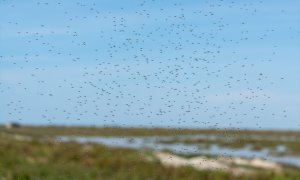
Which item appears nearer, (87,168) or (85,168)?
(85,168)

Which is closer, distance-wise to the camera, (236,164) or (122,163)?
(122,163)

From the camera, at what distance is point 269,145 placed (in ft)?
173

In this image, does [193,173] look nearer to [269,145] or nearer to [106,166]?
[106,166]

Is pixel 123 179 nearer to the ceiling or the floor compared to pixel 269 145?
nearer to the ceiling

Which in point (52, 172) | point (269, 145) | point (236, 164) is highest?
point (52, 172)

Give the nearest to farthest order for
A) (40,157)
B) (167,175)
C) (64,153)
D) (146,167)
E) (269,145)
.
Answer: (167,175), (146,167), (40,157), (64,153), (269,145)

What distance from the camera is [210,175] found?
65.5 ft

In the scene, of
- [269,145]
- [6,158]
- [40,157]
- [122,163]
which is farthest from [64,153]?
[269,145]

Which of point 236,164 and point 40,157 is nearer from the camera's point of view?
point 40,157

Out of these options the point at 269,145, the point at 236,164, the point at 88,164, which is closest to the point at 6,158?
the point at 88,164

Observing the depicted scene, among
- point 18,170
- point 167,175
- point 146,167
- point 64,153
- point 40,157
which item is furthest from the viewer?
point 64,153

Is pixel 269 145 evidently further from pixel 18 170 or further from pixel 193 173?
pixel 18 170

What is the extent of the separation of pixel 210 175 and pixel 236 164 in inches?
245

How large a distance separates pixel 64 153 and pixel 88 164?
2965 millimetres
